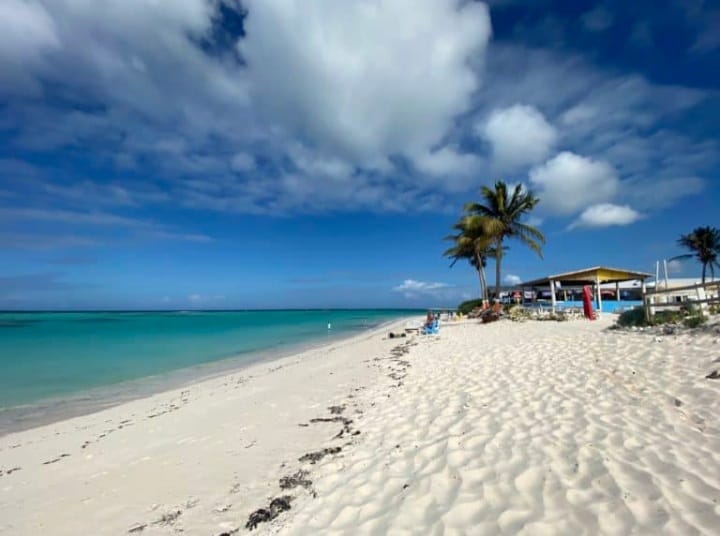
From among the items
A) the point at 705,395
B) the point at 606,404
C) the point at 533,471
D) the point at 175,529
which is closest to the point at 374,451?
the point at 533,471

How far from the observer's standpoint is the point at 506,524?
2.63 m

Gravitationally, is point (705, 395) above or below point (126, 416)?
above

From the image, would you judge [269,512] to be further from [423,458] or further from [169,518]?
[423,458]

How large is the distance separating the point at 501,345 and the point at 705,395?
649 cm

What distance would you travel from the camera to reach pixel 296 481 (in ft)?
12.4

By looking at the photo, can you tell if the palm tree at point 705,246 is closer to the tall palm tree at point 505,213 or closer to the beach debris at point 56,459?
the tall palm tree at point 505,213

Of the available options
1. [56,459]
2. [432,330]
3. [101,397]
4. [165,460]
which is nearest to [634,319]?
[432,330]

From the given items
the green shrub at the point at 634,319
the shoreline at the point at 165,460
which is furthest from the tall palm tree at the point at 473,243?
the shoreline at the point at 165,460

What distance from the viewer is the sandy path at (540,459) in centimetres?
267

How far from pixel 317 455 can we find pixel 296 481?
0.64 meters

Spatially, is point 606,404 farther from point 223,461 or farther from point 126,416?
point 126,416

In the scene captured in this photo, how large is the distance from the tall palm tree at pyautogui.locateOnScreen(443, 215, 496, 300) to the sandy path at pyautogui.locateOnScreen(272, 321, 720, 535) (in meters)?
20.3

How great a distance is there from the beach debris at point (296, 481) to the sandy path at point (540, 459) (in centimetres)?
10

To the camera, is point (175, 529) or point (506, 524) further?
point (175, 529)
